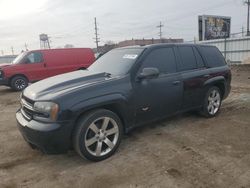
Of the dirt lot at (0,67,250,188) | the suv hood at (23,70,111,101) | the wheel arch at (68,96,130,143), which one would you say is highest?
the suv hood at (23,70,111,101)

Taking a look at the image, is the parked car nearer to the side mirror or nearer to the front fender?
the side mirror

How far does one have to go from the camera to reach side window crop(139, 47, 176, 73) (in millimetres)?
4547

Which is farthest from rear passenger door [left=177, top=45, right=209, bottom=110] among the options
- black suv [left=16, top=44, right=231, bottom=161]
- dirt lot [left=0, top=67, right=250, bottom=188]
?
dirt lot [left=0, top=67, right=250, bottom=188]

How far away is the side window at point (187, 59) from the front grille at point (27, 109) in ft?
9.24

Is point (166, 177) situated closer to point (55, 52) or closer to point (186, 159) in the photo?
point (186, 159)

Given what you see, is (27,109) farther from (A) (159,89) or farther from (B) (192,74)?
(B) (192,74)

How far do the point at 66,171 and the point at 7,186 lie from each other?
77cm

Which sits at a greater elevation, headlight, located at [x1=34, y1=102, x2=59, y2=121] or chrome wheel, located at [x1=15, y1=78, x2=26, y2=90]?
headlight, located at [x1=34, y1=102, x2=59, y2=121]

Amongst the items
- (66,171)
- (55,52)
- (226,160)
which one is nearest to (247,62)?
(55,52)

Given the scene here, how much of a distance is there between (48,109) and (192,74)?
2.99 meters

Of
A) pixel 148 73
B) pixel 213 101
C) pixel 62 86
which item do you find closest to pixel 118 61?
pixel 148 73

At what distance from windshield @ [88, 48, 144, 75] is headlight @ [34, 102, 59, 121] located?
4.33 ft

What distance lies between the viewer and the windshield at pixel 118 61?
4.39 m

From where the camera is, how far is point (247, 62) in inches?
800
